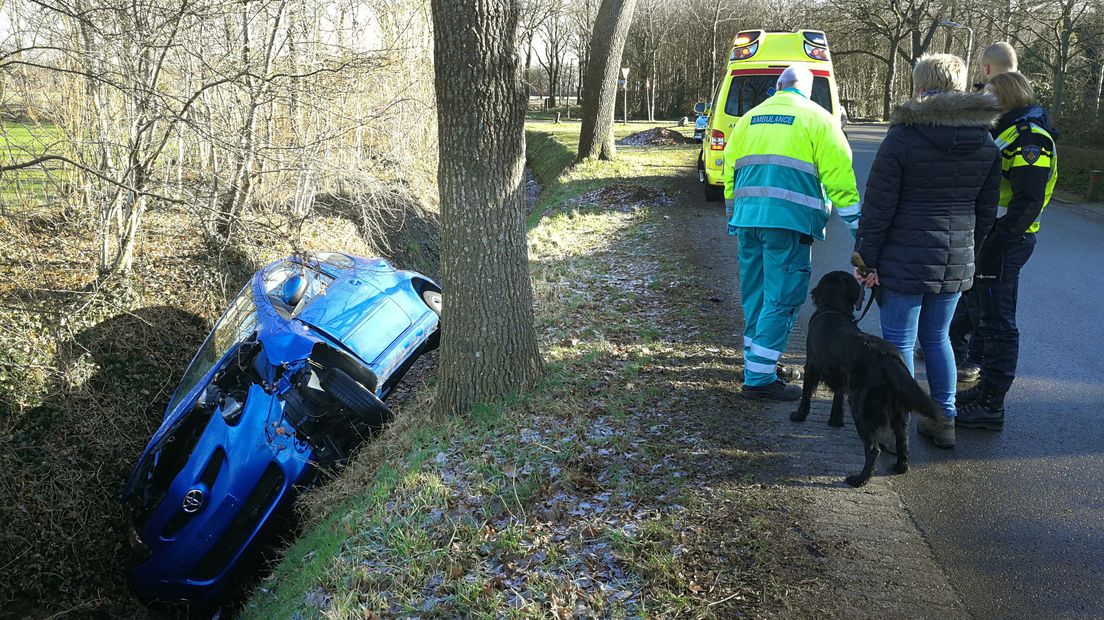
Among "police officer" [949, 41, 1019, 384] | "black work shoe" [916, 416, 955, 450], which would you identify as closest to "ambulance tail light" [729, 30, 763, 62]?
"police officer" [949, 41, 1019, 384]

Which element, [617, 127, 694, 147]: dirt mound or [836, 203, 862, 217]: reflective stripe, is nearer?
[836, 203, 862, 217]: reflective stripe

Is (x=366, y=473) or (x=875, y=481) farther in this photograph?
(x=366, y=473)

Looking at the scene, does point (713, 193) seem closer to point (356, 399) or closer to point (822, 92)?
point (822, 92)

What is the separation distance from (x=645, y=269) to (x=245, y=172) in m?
5.00

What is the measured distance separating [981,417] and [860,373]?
1.26 m

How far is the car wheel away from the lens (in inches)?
282

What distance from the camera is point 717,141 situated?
38.7 feet

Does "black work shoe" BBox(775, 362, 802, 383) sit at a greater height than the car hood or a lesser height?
lesser

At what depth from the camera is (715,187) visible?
12.6 m

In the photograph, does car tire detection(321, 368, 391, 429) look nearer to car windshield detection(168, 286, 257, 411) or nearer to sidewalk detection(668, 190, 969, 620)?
car windshield detection(168, 286, 257, 411)

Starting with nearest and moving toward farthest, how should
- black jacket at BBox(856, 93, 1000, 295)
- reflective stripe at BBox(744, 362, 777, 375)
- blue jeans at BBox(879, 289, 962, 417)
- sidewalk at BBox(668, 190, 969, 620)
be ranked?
1. sidewalk at BBox(668, 190, 969, 620)
2. black jacket at BBox(856, 93, 1000, 295)
3. blue jeans at BBox(879, 289, 962, 417)
4. reflective stripe at BBox(744, 362, 777, 375)

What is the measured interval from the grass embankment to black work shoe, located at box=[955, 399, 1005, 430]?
1.50 meters

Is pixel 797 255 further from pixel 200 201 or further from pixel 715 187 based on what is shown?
pixel 715 187

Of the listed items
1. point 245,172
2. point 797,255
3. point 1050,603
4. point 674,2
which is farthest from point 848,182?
point 674,2
